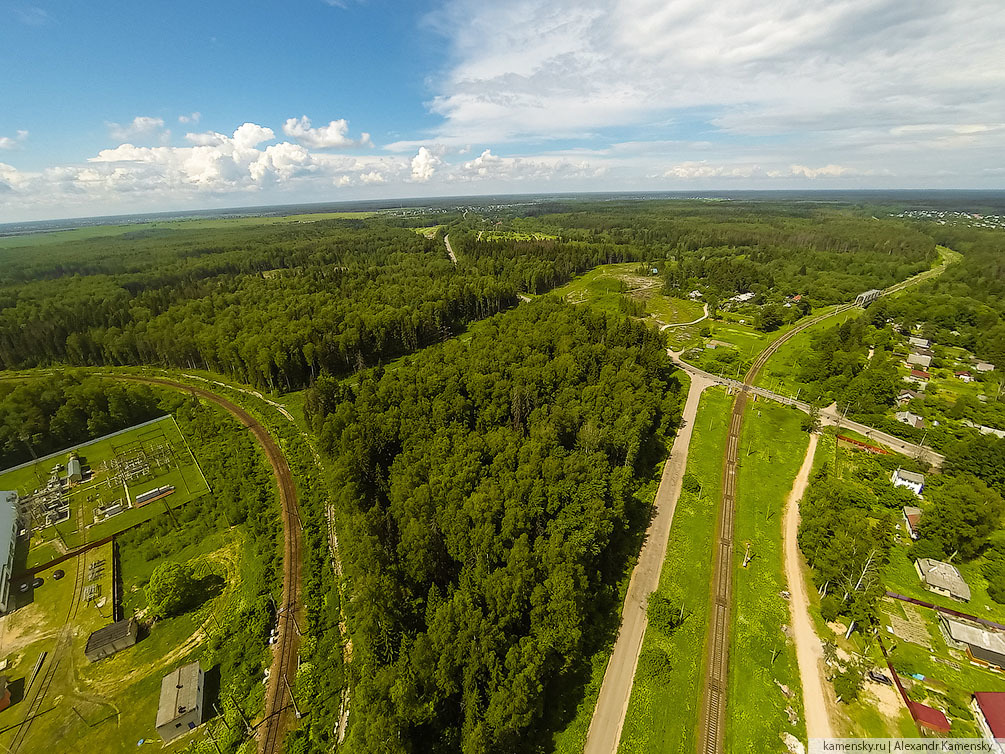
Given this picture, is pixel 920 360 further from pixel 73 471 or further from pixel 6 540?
pixel 73 471

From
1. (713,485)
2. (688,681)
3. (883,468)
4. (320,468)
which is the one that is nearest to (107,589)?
(320,468)

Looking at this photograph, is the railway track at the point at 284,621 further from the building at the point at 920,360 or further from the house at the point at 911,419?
the building at the point at 920,360

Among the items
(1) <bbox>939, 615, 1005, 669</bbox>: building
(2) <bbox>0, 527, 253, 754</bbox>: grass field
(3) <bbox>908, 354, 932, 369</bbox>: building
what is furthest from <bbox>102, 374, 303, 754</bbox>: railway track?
(3) <bbox>908, 354, 932, 369</bbox>: building

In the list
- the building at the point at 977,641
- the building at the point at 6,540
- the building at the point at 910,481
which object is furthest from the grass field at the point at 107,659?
the building at the point at 910,481

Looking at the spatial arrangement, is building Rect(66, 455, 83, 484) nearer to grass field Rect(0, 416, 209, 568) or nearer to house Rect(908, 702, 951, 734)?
grass field Rect(0, 416, 209, 568)

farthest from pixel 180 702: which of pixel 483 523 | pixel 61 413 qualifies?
pixel 61 413

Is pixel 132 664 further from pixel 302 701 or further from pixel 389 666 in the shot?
pixel 389 666

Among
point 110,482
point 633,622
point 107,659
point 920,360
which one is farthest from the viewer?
point 920,360
